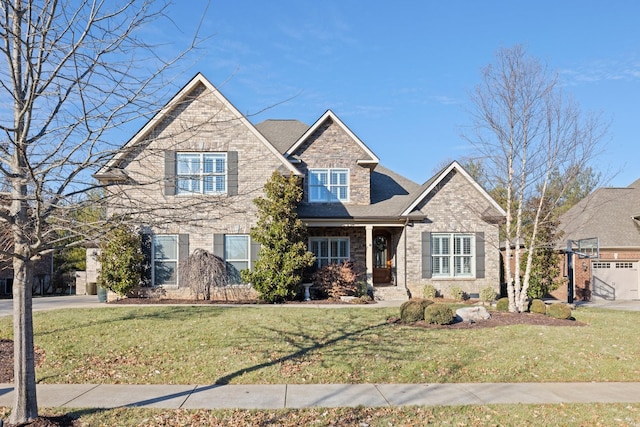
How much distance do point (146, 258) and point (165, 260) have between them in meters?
0.67

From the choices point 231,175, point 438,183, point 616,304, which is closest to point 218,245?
point 231,175

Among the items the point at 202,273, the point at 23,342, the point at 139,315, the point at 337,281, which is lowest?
the point at 139,315

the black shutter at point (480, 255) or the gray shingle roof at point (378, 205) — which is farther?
the black shutter at point (480, 255)

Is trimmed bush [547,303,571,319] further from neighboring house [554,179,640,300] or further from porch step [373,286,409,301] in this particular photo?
neighboring house [554,179,640,300]

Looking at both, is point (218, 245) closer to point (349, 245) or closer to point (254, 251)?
point (254, 251)

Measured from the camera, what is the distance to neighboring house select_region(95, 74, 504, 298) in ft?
56.0

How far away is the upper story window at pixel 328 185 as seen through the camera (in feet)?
63.9

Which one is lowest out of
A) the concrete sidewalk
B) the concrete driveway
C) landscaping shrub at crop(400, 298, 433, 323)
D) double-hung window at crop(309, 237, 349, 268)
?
the concrete driveway

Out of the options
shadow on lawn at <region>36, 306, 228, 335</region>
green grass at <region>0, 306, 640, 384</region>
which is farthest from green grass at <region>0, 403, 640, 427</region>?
shadow on lawn at <region>36, 306, 228, 335</region>

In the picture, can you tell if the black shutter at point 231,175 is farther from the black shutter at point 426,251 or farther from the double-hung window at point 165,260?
the black shutter at point 426,251

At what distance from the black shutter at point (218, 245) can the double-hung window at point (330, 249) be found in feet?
12.9

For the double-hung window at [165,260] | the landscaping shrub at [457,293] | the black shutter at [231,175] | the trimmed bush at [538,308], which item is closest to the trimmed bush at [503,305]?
the trimmed bush at [538,308]

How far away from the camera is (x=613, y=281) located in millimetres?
22312

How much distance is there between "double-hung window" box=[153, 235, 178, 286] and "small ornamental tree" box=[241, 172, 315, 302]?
285cm
